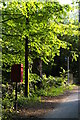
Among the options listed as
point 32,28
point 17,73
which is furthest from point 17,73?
point 32,28

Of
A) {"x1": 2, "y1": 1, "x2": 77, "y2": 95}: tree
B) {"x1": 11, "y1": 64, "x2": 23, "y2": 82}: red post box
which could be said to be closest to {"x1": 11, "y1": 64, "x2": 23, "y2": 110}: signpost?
{"x1": 11, "y1": 64, "x2": 23, "y2": 82}: red post box

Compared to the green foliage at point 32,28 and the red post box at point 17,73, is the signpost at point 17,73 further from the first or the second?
the green foliage at point 32,28

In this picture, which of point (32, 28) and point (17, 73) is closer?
point (17, 73)

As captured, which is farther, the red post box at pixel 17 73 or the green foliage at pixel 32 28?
the red post box at pixel 17 73

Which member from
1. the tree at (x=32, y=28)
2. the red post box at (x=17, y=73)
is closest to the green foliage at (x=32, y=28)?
the tree at (x=32, y=28)

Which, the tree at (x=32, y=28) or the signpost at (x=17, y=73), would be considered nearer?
the tree at (x=32, y=28)

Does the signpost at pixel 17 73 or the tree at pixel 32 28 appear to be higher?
the tree at pixel 32 28

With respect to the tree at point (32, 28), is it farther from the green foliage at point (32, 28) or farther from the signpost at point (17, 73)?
the signpost at point (17, 73)

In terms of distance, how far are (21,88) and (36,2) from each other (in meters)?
6.80

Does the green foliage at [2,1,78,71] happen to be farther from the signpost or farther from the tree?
the signpost

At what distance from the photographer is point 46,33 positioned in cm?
1125

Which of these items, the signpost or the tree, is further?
the signpost

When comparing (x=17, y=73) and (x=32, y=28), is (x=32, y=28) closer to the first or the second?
(x=32, y=28)

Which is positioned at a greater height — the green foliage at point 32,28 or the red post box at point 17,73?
the green foliage at point 32,28
